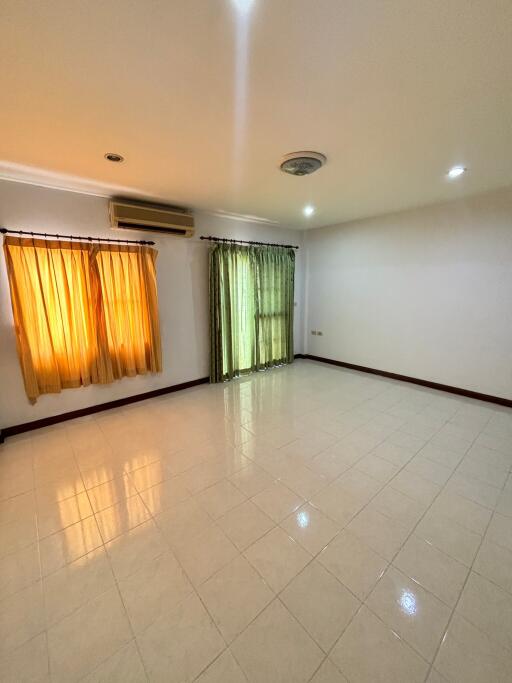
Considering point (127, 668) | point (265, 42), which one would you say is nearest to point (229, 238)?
point (265, 42)

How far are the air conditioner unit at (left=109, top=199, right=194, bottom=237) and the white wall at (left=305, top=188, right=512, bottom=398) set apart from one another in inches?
98.6

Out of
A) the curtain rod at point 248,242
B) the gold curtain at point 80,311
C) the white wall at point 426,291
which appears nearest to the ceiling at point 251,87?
the gold curtain at point 80,311

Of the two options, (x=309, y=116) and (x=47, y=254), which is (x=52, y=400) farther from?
(x=309, y=116)

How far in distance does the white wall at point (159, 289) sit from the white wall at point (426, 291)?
1.19m

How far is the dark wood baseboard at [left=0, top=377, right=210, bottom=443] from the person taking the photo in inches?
105

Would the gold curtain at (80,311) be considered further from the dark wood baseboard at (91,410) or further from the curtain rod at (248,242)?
the curtain rod at (248,242)

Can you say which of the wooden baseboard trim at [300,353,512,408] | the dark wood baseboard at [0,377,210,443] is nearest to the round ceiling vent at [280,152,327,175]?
the dark wood baseboard at [0,377,210,443]

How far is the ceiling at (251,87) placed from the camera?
989mm

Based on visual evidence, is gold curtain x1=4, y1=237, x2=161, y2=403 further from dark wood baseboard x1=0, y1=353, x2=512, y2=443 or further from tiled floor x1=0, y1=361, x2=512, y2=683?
tiled floor x1=0, y1=361, x2=512, y2=683

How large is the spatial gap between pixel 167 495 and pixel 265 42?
8.18 feet

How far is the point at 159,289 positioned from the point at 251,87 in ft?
8.08

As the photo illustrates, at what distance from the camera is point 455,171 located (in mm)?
2363

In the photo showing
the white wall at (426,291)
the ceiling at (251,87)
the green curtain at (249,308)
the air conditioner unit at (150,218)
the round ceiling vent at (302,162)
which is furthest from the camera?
the green curtain at (249,308)

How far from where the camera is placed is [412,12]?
38.4 inches
